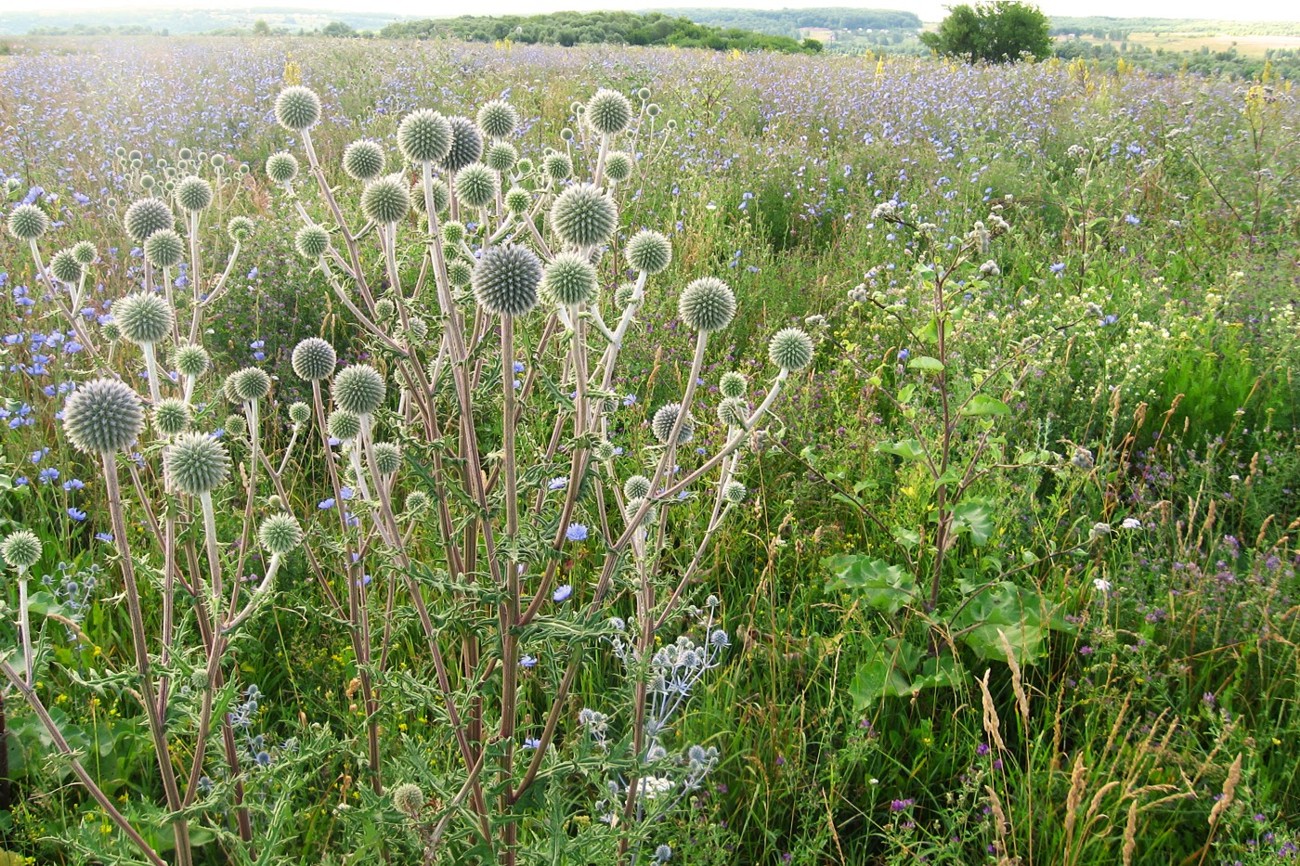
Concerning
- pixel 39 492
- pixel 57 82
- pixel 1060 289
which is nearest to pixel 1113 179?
pixel 1060 289

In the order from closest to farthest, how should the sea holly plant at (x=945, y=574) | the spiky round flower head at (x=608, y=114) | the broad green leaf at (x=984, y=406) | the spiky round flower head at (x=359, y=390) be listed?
the spiky round flower head at (x=359, y=390)
the spiky round flower head at (x=608, y=114)
the sea holly plant at (x=945, y=574)
the broad green leaf at (x=984, y=406)

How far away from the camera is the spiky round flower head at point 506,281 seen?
5.31 feet

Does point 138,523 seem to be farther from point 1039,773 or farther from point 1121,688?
point 1121,688

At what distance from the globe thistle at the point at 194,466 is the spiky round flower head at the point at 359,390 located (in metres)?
0.27

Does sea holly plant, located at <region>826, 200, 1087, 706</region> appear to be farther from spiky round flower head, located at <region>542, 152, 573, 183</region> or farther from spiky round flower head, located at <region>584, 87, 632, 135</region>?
Answer: spiky round flower head, located at <region>542, 152, 573, 183</region>

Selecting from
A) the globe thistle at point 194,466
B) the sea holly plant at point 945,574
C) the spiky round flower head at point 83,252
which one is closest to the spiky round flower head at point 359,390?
the globe thistle at point 194,466

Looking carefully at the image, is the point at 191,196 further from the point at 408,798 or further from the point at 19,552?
the point at 408,798

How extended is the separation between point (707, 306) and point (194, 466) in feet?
3.70

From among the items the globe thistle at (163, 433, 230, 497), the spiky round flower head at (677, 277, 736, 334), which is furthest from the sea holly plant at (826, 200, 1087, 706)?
the globe thistle at (163, 433, 230, 497)

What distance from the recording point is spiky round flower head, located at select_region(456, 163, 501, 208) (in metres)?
1.96

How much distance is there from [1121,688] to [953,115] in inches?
300

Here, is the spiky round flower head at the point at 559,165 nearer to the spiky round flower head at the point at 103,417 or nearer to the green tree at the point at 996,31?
the spiky round flower head at the point at 103,417

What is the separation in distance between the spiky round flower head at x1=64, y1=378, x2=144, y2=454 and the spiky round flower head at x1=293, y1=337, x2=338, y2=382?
420 mm

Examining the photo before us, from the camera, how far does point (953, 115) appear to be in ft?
28.9
